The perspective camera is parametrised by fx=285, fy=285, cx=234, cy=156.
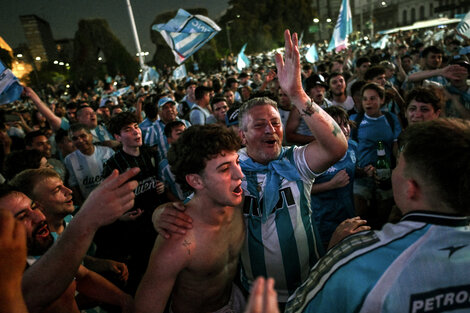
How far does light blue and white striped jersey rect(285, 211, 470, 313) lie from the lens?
1225 millimetres

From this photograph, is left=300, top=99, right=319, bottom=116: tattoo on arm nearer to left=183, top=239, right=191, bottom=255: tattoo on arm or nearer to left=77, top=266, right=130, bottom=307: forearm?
left=183, top=239, right=191, bottom=255: tattoo on arm

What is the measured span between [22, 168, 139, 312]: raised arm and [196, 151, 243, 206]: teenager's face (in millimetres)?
772

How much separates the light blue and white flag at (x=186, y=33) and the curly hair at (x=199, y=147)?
23.4 ft

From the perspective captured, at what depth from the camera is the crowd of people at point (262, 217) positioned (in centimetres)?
125

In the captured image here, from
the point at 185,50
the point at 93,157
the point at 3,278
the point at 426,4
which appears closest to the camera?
the point at 3,278

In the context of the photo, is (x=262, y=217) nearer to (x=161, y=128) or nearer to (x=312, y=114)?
(x=312, y=114)

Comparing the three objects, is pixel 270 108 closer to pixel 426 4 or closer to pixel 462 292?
pixel 462 292

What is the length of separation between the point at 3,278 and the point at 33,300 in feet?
1.63

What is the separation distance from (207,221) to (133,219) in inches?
81.4

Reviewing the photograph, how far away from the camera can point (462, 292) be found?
1.23 metres

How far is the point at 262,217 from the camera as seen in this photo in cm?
231

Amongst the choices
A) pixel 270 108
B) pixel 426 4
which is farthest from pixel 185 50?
pixel 426 4

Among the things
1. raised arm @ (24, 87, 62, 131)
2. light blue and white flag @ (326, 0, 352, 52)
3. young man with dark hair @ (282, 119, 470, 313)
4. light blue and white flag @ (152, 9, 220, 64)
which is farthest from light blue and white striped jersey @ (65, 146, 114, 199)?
light blue and white flag @ (326, 0, 352, 52)

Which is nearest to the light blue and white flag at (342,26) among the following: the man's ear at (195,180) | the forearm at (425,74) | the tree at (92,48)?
the forearm at (425,74)
